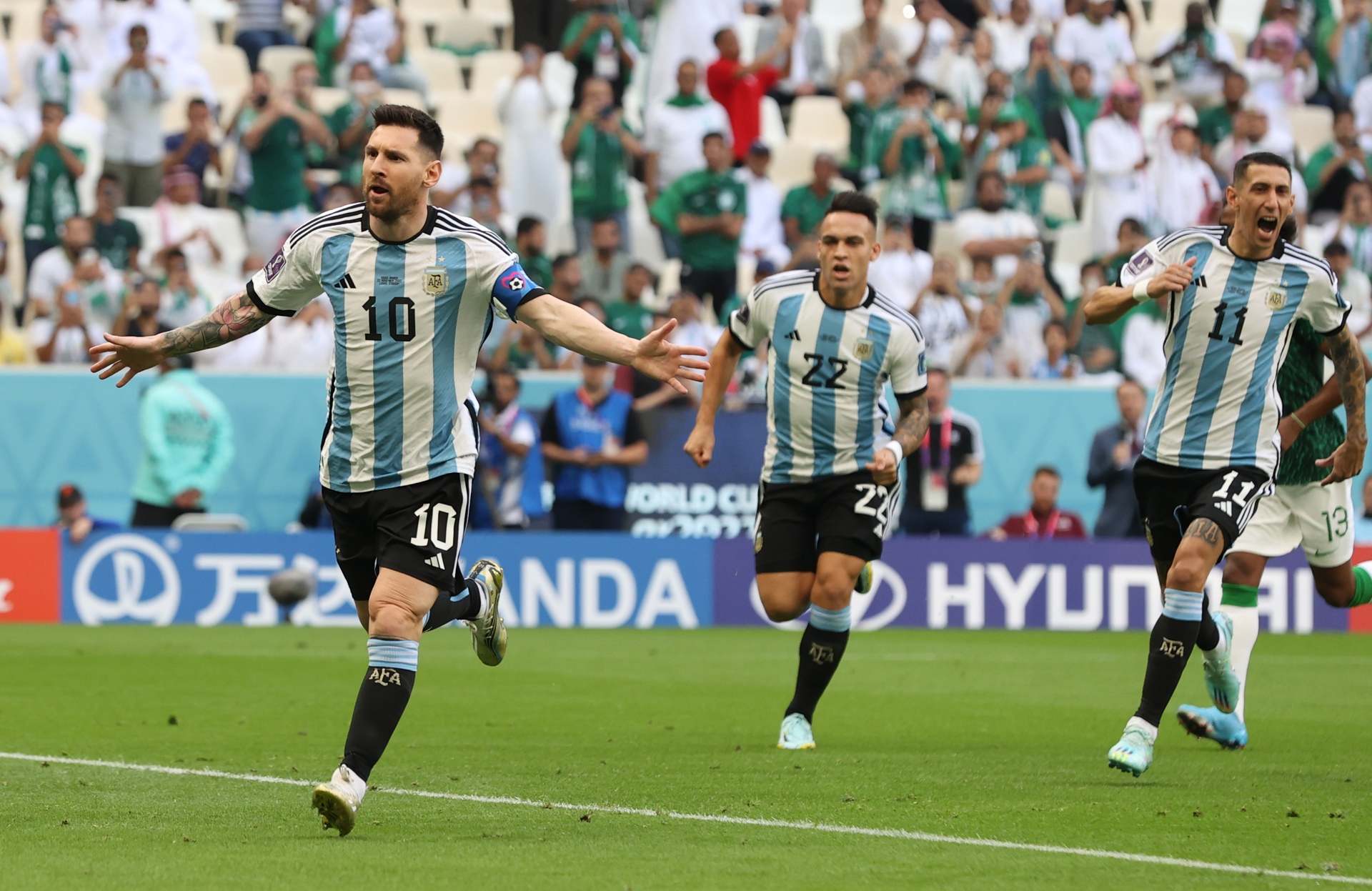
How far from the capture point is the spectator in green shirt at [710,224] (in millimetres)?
18797

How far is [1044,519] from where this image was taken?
1750cm

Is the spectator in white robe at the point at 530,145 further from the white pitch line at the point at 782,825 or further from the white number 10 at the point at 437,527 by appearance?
the white number 10 at the point at 437,527

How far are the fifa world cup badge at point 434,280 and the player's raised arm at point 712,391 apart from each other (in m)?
2.48

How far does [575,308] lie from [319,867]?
6.51 ft

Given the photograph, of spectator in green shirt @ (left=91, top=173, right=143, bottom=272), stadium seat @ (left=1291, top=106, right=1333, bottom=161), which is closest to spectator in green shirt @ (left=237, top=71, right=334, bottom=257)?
spectator in green shirt @ (left=91, top=173, right=143, bottom=272)

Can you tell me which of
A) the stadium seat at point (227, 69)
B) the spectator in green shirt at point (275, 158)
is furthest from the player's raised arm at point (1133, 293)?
the stadium seat at point (227, 69)

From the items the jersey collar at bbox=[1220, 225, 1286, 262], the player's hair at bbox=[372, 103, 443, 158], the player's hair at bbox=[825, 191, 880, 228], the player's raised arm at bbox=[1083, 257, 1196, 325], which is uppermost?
the player's hair at bbox=[372, 103, 443, 158]

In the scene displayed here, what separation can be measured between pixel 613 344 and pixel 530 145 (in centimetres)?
1439

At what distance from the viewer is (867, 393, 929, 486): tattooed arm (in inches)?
345

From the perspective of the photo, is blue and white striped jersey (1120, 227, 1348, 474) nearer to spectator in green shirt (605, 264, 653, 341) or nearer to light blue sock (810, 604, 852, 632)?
light blue sock (810, 604, 852, 632)

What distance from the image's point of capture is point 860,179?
20.9 meters

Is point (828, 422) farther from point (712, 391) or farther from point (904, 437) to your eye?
point (712, 391)

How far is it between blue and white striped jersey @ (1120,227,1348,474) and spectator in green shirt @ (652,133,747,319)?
10.7 m

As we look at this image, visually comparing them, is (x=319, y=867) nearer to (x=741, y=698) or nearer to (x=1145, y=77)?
(x=741, y=698)
